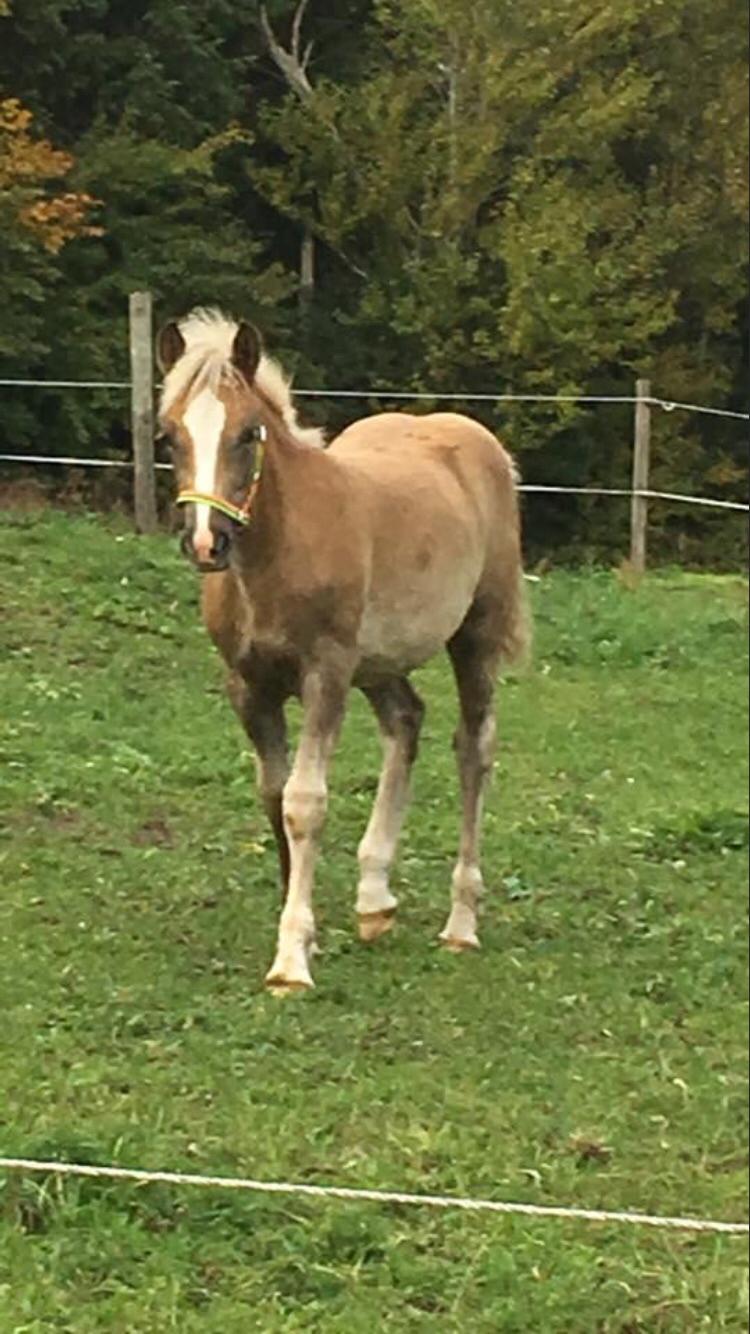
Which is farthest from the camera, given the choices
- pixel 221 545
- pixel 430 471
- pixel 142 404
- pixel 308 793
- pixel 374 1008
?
pixel 308 793

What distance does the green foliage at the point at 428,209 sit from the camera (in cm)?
70

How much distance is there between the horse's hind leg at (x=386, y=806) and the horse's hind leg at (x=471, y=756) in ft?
0.25

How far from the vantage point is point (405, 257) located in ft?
2.64

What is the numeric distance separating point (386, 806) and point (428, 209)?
2.03ft

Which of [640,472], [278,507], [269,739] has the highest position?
[640,472]

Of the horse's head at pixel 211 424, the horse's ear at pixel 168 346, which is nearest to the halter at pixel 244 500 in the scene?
the horse's head at pixel 211 424

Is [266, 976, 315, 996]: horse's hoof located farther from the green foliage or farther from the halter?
the green foliage

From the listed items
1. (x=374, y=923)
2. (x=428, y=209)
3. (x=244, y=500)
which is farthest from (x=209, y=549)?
(x=374, y=923)

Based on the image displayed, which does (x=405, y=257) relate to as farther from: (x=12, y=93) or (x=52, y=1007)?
(x=52, y=1007)

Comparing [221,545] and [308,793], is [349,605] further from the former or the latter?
[221,545]

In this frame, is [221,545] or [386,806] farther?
[386,806]

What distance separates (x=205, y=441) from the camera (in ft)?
3.62

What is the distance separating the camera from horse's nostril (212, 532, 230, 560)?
1.04m

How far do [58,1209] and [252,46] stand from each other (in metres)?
0.55
